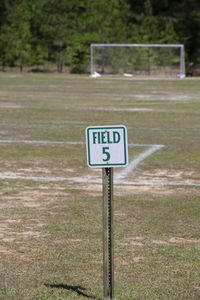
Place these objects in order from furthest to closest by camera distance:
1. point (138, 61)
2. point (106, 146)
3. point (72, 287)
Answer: point (138, 61) → point (72, 287) → point (106, 146)

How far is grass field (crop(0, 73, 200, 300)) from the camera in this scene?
5.06 meters

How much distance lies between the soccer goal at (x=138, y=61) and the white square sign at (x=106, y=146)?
45666mm

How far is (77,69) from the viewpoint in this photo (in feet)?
198

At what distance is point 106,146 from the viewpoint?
442 cm

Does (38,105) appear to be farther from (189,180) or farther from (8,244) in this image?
(8,244)

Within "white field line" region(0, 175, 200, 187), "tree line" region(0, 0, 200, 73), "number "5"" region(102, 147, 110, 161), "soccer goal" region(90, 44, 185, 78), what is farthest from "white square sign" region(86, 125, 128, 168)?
"tree line" region(0, 0, 200, 73)

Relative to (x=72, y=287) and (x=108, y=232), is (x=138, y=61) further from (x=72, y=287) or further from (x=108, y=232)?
(x=108, y=232)

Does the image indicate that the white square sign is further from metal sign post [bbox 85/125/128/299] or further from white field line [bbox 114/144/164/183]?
white field line [bbox 114/144/164/183]

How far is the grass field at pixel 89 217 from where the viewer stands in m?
5.06

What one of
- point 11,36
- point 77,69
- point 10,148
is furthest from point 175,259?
point 11,36

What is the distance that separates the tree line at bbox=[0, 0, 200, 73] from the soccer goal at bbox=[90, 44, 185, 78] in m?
8.21

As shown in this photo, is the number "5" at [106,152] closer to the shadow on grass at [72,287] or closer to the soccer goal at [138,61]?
the shadow on grass at [72,287]

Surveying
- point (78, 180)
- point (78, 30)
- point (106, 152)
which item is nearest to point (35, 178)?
point (78, 180)

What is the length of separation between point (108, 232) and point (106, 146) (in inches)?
23.9
